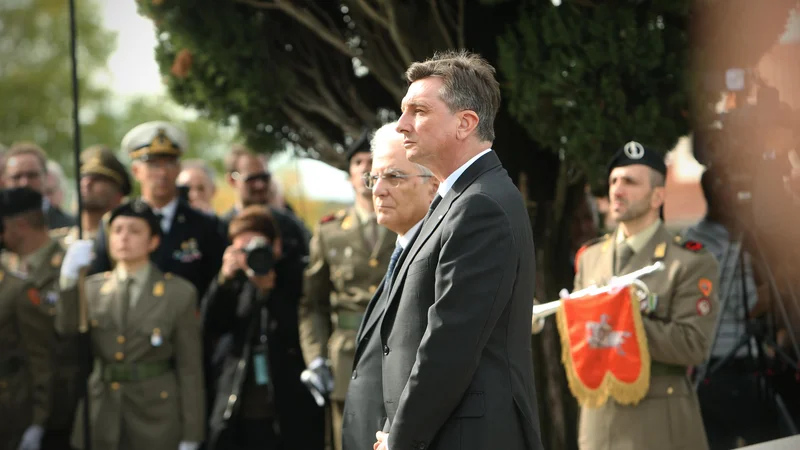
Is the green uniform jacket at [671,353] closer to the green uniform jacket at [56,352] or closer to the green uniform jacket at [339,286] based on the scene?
the green uniform jacket at [339,286]

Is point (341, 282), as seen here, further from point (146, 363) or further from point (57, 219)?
point (57, 219)

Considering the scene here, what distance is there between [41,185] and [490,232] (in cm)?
525

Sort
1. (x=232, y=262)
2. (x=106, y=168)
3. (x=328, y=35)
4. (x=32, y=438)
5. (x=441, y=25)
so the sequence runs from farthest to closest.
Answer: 1. (x=106, y=168)
2. (x=328, y=35)
3. (x=441, y=25)
4. (x=32, y=438)
5. (x=232, y=262)

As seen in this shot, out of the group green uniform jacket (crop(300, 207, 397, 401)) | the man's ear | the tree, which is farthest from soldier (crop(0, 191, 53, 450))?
the tree

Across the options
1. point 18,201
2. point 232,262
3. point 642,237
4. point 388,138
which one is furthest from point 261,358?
point 388,138

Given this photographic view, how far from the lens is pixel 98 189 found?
22.9 feet

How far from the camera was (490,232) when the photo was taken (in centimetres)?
283

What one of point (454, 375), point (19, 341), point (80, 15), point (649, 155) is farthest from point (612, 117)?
point (80, 15)

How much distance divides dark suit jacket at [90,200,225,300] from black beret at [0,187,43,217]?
18.5 inches

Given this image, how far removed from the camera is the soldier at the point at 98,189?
6926 mm

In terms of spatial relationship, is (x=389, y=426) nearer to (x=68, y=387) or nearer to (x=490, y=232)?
(x=490, y=232)

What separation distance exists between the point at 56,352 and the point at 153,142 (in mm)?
1411

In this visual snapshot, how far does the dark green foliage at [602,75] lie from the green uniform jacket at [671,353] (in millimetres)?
878

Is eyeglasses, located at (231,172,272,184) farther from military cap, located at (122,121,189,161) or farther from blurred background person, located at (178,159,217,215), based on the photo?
blurred background person, located at (178,159,217,215)
